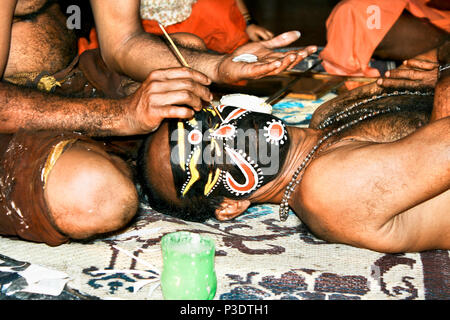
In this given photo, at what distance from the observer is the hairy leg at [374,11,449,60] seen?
9.96 ft

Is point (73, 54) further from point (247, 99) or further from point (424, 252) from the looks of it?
point (424, 252)

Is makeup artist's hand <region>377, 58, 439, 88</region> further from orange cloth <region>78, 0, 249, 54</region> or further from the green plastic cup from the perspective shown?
orange cloth <region>78, 0, 249, 54</region>

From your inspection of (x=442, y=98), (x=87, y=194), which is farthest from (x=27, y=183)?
(x=442, y=98)

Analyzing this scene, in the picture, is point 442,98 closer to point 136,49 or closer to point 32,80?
point 136,49

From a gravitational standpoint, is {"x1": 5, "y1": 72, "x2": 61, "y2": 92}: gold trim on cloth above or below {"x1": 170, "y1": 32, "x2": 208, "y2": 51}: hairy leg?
below

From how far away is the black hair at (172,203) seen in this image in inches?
71.9

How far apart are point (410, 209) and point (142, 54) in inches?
48.6

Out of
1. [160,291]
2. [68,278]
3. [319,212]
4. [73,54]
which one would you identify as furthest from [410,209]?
[73,54]

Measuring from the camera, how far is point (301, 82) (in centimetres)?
319

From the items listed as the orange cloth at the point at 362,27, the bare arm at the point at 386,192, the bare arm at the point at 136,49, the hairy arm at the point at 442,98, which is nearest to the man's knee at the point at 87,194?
the bare arm at the point at 386,192

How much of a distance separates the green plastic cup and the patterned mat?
4.1 inches

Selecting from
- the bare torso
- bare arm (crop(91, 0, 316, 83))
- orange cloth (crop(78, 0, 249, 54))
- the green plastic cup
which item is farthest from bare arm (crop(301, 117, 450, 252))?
orange cloth (crop(78, 0, 249, 54))

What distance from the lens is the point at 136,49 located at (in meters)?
2.26

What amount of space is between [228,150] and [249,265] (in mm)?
367
